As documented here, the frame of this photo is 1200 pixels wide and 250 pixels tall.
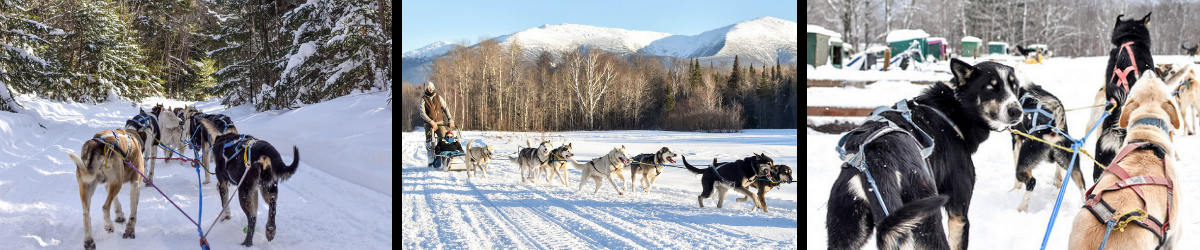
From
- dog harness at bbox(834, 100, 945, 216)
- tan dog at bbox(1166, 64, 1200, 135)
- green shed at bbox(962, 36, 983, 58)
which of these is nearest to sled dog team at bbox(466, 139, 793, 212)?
dog harness at bbox(834, 100, 945, 216)

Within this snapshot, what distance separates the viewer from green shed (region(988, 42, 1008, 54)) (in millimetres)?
5493

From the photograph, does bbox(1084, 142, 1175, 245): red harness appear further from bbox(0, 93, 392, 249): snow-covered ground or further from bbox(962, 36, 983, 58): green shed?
bbox(962, 36, 983, 58): green shed

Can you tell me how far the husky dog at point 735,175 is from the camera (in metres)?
2.88

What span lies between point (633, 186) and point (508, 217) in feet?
2.35

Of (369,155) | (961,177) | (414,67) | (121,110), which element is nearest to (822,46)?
(961,177)

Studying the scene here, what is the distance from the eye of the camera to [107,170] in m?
3.04

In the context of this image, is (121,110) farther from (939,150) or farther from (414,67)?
(939,150)

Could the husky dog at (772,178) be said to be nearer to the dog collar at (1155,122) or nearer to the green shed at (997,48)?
the dog collar at (1155,122)

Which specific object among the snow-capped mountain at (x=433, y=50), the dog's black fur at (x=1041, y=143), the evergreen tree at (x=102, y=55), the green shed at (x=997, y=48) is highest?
the evergreen tree at (x=102, y=55)

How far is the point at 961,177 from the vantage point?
213 centimetres

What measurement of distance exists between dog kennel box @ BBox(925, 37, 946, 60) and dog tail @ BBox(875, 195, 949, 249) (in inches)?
168

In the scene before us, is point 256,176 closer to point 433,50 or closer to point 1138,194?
point 433,50

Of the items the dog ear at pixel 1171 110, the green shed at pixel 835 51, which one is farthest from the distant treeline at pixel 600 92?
the green shed at pixel 835 51

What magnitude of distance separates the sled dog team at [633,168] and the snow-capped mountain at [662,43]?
52 cm
